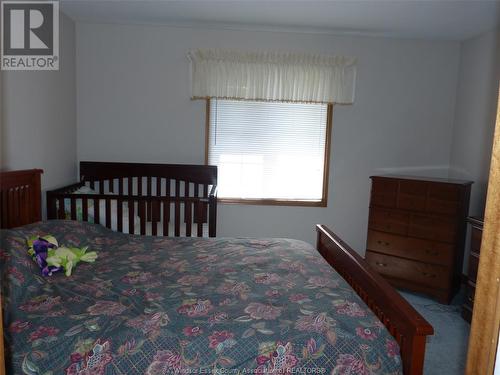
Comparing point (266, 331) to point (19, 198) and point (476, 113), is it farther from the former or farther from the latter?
point (476, 113)

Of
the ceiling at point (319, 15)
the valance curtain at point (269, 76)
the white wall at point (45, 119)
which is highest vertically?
the ceiling at point (319, 15)

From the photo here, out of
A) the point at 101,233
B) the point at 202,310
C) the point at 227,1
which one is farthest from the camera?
the point at 227,1

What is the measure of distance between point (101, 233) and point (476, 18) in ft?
10.4

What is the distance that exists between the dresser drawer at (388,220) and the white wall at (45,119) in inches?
106

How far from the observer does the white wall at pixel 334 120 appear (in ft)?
11.1

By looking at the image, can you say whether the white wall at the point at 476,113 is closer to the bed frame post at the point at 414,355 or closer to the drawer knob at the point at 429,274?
the drawer knob at the point at 429,274

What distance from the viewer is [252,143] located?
3.54 m

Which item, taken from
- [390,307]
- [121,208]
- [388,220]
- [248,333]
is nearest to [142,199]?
[121,208]

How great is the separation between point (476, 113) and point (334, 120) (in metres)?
1.22

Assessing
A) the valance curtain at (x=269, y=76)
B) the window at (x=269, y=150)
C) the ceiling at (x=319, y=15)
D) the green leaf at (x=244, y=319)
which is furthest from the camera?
the window at (x=269, y=150)

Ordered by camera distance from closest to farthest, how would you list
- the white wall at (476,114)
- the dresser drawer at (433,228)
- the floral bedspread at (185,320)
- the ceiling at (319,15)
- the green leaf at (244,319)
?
the floral bedspread at (185,320) < the green leaf at (244,319) < the ceiling at (319,15) < the dresser drawer at (433,228) < the white wall at (476,114)

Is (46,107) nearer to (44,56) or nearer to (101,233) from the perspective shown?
(44,56)

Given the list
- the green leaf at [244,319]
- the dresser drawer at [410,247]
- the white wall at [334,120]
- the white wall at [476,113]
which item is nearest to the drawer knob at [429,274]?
the dresser drawer at [410,247]

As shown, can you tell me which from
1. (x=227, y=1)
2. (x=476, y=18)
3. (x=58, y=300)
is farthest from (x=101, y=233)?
(x=476, y=18)
